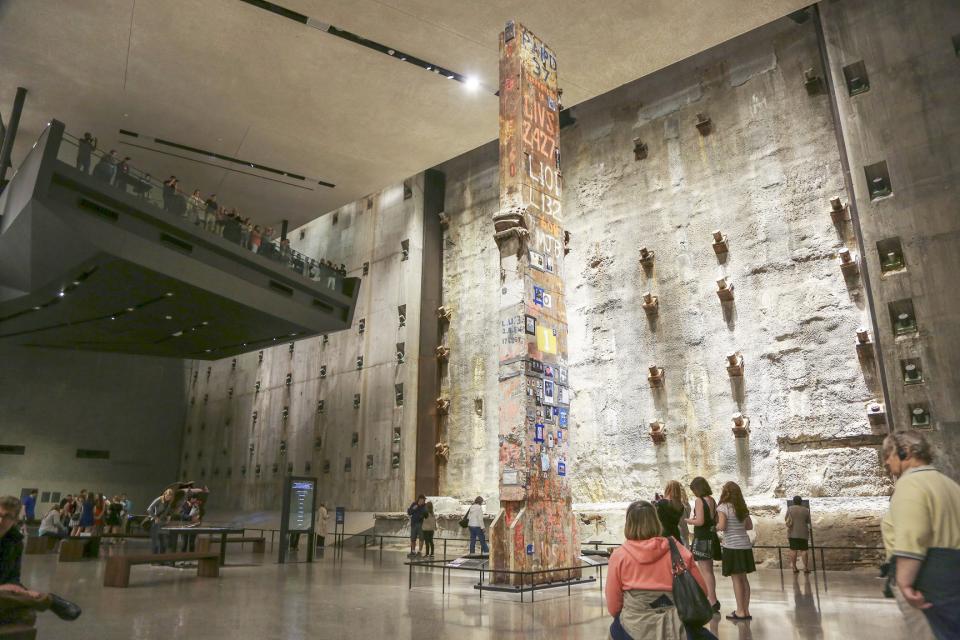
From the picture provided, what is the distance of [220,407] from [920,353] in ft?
87.6

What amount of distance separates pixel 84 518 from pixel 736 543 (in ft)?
54.1

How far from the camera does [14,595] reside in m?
4.13

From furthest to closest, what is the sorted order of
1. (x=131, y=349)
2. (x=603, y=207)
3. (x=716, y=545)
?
(x=131, y=349) → (x=603, y=207) → (x=716, y=545)

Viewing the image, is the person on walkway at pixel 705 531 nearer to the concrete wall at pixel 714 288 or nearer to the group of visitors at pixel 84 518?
the concrete wall at pixel 714 288

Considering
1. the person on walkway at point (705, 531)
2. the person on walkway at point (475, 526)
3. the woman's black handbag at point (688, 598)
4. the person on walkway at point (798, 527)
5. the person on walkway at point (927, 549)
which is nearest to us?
the person on walkway at point (927, 549)

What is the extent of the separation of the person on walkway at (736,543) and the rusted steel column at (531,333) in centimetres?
346

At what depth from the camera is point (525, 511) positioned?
9.53 m

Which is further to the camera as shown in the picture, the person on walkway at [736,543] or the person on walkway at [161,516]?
the person on walkway at [161,516]

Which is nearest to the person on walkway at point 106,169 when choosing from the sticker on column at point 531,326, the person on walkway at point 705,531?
the sticker on column at point 531,326

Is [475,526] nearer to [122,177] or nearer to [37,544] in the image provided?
[37,544]

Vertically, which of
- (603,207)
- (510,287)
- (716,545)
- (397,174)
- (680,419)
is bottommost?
(716,545)

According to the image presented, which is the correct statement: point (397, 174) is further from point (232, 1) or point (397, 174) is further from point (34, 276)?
point (34, 276)

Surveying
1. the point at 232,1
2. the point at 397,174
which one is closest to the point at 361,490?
the point at 397,174

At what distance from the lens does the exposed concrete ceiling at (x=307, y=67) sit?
580 inches
